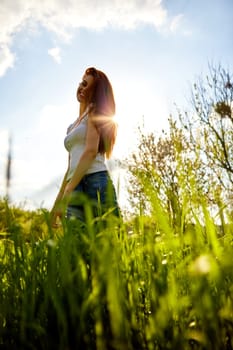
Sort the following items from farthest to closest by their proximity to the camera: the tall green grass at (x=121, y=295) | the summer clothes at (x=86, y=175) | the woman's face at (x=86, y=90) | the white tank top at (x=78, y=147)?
the woman's face at (x=86, y=90) < the white tank top at (x=78, y=147) < the summer clothes at (x=86, y=175) < the tall green grass at (x=121, y=295)

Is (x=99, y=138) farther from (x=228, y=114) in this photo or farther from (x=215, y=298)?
(x=228, y=114)

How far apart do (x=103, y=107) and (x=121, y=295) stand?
2347 mm

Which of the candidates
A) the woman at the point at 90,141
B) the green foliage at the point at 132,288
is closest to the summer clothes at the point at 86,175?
the woman at the point at 90,141

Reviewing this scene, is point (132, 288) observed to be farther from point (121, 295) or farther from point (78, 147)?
point (78, 147)

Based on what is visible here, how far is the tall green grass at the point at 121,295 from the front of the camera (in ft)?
2.22

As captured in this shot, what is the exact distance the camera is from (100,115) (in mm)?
2879

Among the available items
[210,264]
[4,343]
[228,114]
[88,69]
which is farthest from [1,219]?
[228,114]

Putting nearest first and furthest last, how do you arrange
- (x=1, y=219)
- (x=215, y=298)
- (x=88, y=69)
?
1. (x=215, y=298)
2. (x=88, y=69)
3. (x=1, y=219)

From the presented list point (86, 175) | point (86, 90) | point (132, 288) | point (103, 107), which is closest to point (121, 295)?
point (132, 288)

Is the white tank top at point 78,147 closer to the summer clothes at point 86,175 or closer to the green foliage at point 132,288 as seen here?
the summer clothes at point 86,175

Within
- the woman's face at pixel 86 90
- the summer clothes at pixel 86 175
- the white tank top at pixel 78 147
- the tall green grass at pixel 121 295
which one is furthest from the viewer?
the woman's face at pixel 86 90

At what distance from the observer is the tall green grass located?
2.22 ft

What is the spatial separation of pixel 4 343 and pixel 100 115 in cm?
218

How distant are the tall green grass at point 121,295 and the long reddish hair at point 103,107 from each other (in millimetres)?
1739
